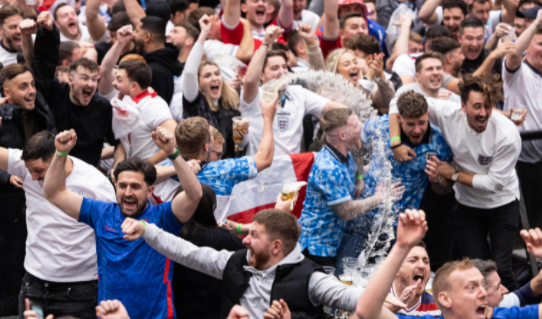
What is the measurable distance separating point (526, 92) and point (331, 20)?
224cm

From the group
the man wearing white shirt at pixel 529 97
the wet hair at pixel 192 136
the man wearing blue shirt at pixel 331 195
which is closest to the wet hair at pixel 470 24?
the man wearing white shirt at pixel 529 97

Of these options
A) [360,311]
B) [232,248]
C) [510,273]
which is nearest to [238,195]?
[232,248]

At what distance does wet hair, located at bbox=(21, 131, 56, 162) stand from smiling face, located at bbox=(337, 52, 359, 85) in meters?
3.22

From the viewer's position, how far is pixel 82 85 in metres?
5.92

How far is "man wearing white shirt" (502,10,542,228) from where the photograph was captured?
686 cm

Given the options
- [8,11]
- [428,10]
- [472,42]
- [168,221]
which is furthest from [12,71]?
[428,10]

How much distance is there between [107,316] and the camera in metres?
3.21

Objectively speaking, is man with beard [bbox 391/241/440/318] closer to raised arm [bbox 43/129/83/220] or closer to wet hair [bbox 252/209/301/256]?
wet hair [bbox 252/209/301/256]

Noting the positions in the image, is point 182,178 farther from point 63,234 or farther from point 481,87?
point 481,87

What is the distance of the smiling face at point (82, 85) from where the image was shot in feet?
19.4

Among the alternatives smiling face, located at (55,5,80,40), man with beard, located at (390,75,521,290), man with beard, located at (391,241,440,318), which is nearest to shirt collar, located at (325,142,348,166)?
man with beard, located at (390,75,521,290)

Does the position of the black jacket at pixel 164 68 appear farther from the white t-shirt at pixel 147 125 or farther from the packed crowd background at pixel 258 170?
the white t-shirt at pixel 147 125

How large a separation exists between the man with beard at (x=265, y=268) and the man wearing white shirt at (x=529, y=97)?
3.69m

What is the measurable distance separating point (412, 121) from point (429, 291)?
139cm
